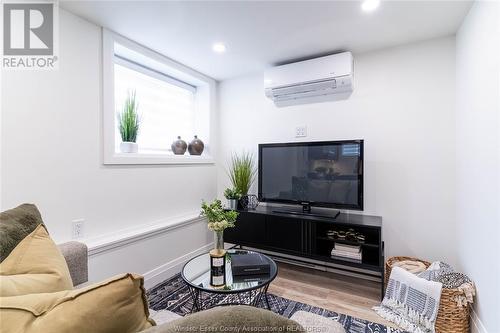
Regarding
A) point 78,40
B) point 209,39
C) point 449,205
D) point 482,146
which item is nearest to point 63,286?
point 78,40

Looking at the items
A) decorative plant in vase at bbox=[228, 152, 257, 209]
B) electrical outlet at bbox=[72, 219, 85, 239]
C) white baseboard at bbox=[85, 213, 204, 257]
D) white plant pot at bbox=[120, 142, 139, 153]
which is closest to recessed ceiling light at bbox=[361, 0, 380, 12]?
decorative plant in vase at bbox=[228, 152, 257, 209]

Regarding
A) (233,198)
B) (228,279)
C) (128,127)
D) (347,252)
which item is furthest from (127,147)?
(347,252)

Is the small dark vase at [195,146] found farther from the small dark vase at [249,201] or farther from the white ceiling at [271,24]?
the white ceiling at [271,24]

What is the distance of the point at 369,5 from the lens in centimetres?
179

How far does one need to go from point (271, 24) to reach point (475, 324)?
249 cm

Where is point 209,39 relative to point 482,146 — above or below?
above

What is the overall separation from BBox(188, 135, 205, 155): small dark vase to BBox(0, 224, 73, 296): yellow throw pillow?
6.86ft

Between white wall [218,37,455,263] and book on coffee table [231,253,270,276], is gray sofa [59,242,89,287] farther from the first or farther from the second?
white wall [218,37,455,263]

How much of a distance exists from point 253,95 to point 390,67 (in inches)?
57.6

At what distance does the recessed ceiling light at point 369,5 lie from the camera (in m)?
1.75

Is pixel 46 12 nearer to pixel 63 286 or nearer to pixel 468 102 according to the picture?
pixel 63 286

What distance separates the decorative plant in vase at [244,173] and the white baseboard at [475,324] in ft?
6.47

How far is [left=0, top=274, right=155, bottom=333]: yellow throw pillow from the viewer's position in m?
0.54

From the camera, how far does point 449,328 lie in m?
1.67
